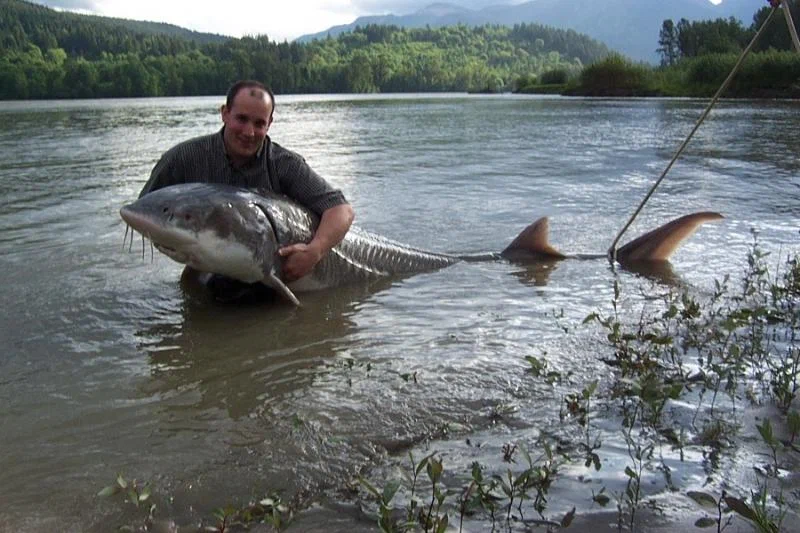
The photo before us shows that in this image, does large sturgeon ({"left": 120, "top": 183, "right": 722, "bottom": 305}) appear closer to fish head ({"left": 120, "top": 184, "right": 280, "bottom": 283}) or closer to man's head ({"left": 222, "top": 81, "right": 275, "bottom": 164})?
fish head ({"left": 120, "top": 184, "right": 280, "bottom": 283})

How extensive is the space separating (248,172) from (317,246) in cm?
71

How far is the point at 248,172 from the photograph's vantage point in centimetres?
494

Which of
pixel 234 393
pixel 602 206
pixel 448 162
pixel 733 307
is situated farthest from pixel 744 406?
pixel 448 162

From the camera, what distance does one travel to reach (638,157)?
15.0 meters

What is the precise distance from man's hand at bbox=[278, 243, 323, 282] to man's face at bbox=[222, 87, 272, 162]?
738 millimetres

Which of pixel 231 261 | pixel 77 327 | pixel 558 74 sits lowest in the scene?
pixel 77 327

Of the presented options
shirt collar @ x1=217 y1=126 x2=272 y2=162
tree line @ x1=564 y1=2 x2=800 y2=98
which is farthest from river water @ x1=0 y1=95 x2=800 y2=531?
tree line @ x1=564 y1=2 x2=800 y2=98

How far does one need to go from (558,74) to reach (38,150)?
277 ft

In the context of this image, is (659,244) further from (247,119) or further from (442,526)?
(442,526)

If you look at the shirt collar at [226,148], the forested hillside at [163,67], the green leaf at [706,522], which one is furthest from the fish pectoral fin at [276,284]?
the forested hillside at [163,67]

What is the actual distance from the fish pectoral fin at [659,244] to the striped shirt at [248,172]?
2.72 meters

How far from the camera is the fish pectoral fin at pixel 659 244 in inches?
Answer: 241

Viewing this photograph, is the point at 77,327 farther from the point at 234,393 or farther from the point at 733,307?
the point at 733,307

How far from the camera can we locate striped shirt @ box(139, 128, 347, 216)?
4863 mm
